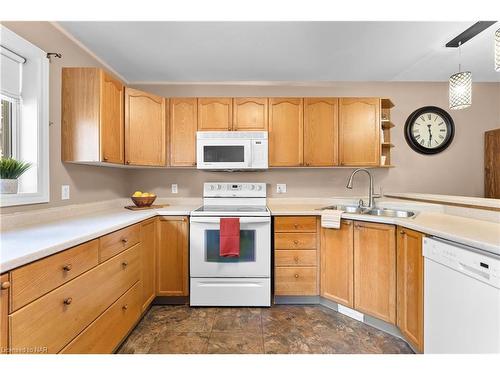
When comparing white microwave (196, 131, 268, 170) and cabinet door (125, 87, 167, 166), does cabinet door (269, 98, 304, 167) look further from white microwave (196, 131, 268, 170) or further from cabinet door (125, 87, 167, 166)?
cabinet door (125, 87, 167, 166)

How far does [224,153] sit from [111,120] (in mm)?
1061

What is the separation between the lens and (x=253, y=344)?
172cm

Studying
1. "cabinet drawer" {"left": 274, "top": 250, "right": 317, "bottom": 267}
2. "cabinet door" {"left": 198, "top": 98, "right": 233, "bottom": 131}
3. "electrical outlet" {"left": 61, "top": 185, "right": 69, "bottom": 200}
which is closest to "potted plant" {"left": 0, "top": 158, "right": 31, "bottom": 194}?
"electrical outlet" {"left": 61, "top": 185, "right": 69, "bottom": 200}

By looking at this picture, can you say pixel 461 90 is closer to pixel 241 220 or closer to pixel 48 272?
pixel 241 220

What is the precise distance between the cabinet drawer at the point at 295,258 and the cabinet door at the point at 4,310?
1.81m

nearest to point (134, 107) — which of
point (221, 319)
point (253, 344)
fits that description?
point (221, 319)

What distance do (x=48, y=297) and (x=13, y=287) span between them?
186 mm

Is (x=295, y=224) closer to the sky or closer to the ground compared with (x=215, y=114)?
closer to the ground

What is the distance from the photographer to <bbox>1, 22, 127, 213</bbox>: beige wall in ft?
5.47

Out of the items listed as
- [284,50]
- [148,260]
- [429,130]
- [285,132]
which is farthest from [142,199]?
[429,130]

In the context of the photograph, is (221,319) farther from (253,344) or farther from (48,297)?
(48,297)

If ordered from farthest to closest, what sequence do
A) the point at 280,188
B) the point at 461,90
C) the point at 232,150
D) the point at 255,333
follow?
the point at 280,188
the point at 232,150
the point at 461,90
the point at 255,333

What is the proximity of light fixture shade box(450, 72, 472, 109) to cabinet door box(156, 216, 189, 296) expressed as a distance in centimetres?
258

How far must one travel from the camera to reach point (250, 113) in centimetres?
266
